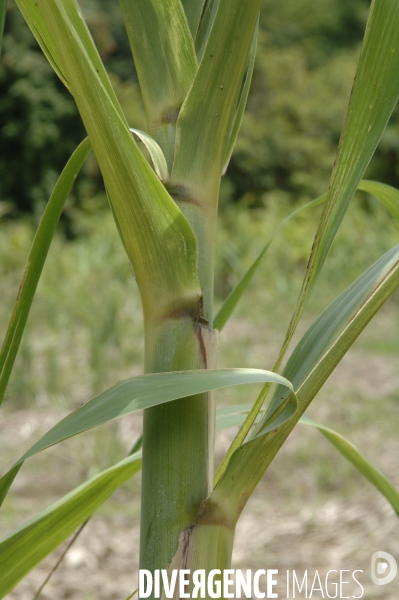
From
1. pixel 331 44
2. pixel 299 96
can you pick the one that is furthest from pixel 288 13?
pixel 299 96

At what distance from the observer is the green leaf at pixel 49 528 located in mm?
289

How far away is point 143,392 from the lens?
0.70ft

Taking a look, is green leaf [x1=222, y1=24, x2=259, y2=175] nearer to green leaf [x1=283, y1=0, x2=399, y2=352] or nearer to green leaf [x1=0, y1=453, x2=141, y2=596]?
green leaf [x1=283, y1=0, x2=399, y2=352]

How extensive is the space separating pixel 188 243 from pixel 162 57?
8 cm

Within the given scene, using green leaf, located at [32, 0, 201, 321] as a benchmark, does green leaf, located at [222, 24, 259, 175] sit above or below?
above

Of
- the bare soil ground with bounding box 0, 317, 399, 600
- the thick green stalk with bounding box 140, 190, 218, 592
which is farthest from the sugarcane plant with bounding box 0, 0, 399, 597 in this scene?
the bare soil ground with bounding box 0, 317, 399, 600

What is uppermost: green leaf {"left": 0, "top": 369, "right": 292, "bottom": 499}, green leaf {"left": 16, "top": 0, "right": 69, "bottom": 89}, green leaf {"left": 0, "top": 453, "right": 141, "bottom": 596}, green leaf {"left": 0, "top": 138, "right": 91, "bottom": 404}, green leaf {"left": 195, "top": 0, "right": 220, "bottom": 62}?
green leaf {"left": 195, "top": 0, "right": 220, "bottom": 62}

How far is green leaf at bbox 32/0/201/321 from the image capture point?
0.72 feet

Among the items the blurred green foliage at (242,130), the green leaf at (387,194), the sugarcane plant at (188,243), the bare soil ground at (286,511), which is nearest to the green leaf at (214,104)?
the sugarcane plant at (188,243)

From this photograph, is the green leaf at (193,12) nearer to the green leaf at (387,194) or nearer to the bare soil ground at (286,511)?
the green leaf at (387,194)

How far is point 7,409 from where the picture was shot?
2.10 m

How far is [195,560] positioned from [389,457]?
159 cm

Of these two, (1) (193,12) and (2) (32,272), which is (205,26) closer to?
(1) (193,12)

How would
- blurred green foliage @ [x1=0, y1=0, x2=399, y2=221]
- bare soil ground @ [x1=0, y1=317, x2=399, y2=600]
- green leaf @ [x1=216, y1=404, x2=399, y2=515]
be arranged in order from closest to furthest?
green leaf @ [x1=216, y1=404, x2=399, y2=515]
bare soil ground @ [x1=0, y1=317, x2=399, y2=600]
blurred green foliage @ [x1=0, y1=0, x2=399, y2=221]
